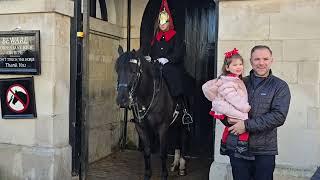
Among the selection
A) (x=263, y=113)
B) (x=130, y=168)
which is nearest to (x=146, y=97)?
(x=130, y=168)

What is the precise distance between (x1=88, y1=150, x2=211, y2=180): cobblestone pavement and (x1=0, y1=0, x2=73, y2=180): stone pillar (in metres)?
0.81

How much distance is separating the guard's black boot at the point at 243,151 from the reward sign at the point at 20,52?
349 cm

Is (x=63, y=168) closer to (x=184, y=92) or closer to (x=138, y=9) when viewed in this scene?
(x=184, y=92)

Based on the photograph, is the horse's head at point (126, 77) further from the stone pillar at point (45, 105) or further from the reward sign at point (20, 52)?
the reward sign at point (20, 52)

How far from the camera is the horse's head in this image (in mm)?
5227

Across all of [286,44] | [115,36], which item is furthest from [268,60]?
[115,36]

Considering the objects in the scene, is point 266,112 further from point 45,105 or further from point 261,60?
point 45,105

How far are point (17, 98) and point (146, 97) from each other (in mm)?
1893

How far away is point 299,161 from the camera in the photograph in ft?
16.9

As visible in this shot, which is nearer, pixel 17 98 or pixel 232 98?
pixel 232 98

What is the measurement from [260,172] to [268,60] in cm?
89

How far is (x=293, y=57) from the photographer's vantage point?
→ 5.09 m

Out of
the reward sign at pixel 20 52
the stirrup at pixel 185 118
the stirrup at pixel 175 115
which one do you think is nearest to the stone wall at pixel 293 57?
the stirrup at pixel 175 115

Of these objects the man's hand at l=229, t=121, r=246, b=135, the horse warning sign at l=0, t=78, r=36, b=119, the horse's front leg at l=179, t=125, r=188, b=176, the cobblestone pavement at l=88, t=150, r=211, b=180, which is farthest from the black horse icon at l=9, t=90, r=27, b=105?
the man's hand at l=229, t=121, r=246, b=135
